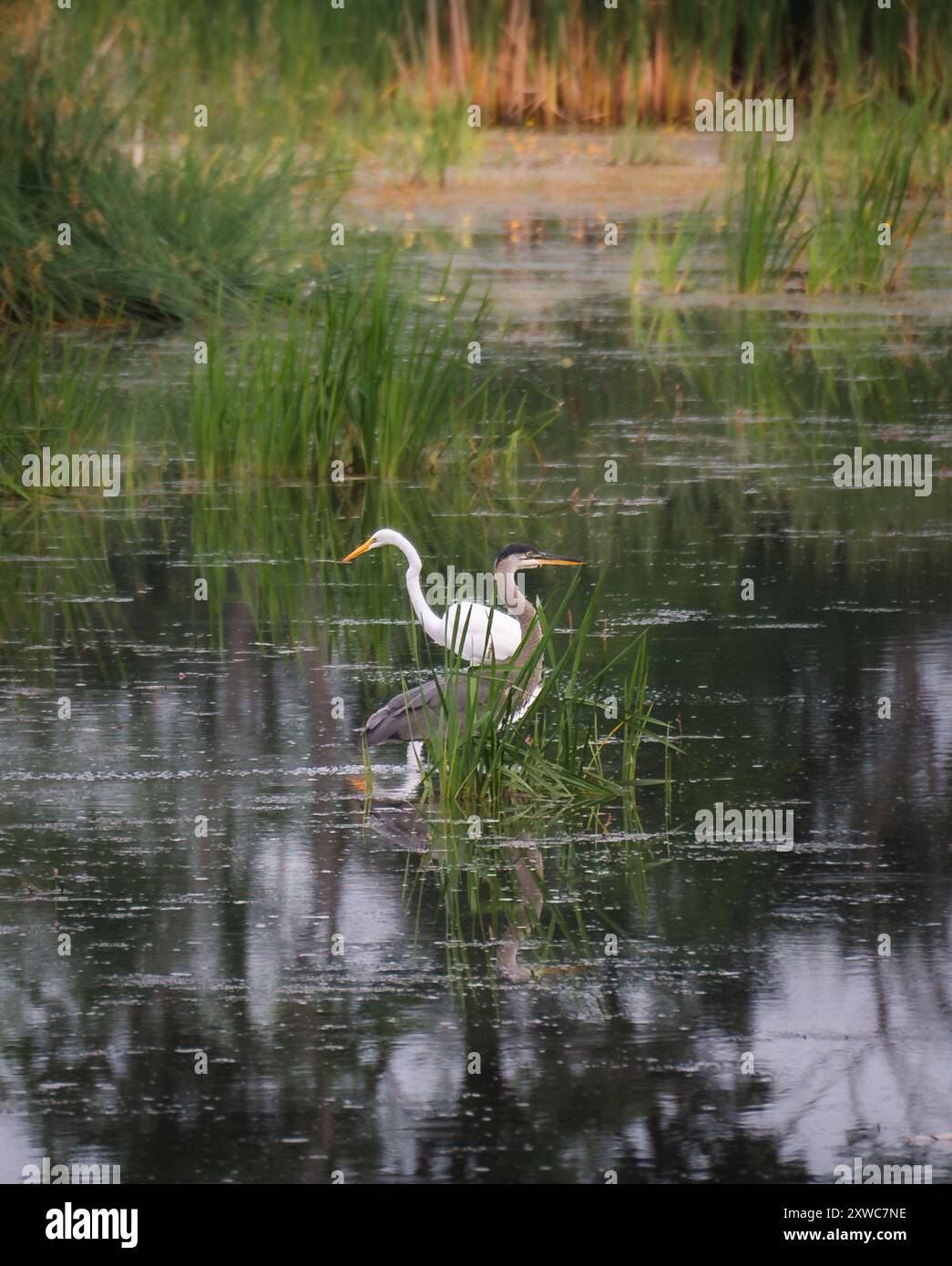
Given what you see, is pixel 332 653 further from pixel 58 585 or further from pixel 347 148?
pixel 347 148

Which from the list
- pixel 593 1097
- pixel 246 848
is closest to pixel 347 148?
pixel 246 848

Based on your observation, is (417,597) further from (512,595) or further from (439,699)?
(439,699)

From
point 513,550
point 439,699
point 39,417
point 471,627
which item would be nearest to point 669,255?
point 39,417

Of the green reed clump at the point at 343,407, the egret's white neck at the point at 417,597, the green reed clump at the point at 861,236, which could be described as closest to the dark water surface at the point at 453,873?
the egret's white neck at the point at 417,597

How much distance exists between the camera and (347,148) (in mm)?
19375

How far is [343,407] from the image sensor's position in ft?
35.1

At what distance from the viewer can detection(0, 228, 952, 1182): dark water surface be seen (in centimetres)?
444

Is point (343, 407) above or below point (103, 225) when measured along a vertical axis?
below

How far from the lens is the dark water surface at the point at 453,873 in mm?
4438

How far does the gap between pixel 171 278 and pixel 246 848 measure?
871cm

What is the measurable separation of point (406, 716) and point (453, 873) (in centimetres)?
106

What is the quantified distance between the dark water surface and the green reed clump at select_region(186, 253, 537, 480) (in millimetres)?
375

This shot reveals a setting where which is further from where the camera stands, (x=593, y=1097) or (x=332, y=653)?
Answer: (x=332, y=653)

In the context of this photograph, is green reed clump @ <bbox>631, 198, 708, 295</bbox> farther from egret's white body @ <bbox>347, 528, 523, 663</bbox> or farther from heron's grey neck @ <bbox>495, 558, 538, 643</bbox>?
egret's white body @ <bbox>347, 528, 523, 663</bbox>
